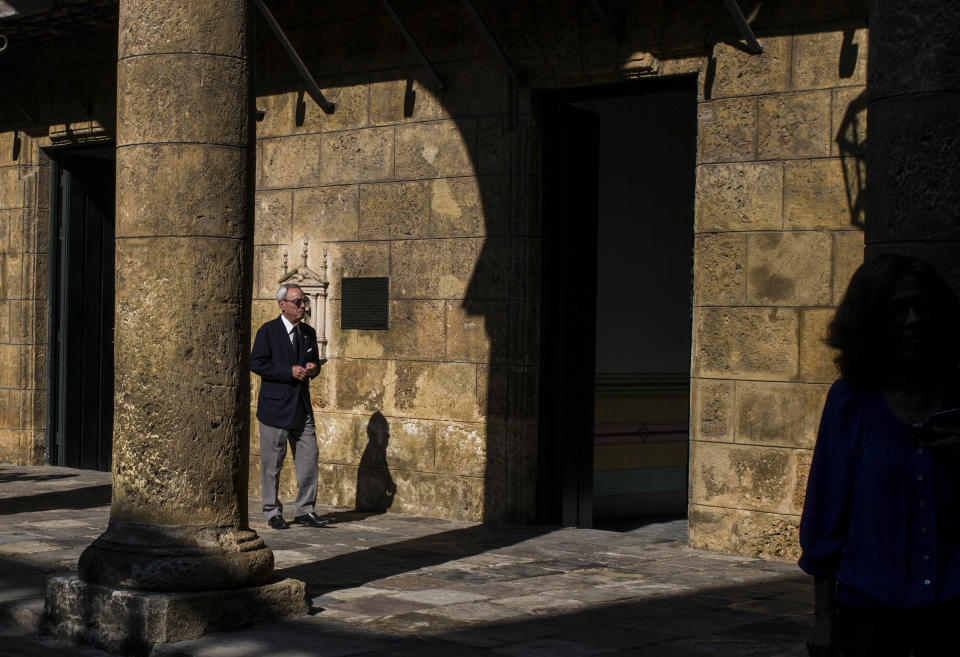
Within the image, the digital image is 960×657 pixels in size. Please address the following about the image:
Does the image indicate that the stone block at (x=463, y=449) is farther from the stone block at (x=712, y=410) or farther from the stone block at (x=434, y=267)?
the stone block at (x=712, y=410)

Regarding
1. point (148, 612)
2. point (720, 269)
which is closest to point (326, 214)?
point (720, 269)

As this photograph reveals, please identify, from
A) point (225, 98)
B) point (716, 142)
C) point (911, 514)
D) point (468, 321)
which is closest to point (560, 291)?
point (468, 321)

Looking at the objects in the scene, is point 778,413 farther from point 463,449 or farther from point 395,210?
point 395,210

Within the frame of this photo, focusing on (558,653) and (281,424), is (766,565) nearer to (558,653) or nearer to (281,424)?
(558,653)

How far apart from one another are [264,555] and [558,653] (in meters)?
1.51

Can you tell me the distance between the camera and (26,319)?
13.9 meters

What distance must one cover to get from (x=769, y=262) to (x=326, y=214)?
4.06 metres

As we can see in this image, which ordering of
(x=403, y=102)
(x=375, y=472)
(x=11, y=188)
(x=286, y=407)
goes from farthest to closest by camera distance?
(x=11, y=188) < (x=375, y=472) < (x=403, y=102) < (x=286, y=407)

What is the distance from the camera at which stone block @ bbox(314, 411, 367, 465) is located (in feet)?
35.3

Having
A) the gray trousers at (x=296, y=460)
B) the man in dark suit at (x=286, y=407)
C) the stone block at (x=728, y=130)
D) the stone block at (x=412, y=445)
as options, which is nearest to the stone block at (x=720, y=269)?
the stone block at (x=728, y=130)

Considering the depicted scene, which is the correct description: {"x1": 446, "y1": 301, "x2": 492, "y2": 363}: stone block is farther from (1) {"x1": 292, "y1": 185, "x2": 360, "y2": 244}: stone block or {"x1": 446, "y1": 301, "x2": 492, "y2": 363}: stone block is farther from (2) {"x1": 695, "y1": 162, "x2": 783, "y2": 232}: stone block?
(2) {"x1": 695, "y1": 162, "x2": 783, "y2": 232}: stone block

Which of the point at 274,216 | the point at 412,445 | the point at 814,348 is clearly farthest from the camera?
the point at 274,216

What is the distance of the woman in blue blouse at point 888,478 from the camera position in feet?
10.2

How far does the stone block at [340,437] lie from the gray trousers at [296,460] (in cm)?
106
